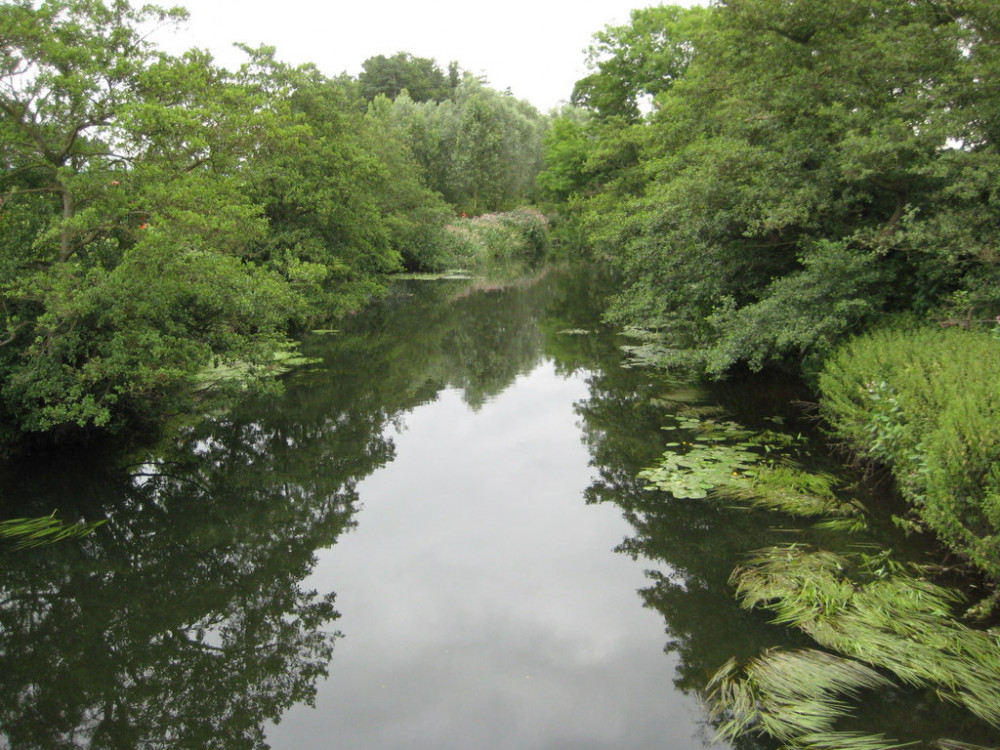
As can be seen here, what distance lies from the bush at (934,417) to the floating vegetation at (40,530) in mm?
8541

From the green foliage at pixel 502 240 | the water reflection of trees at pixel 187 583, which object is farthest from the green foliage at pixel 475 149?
the water reflection of trees at pixel 187 583

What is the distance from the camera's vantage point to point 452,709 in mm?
5090

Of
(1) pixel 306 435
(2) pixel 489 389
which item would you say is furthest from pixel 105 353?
(2) pixel 489 389

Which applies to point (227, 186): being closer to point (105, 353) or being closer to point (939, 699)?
point (105, 353)

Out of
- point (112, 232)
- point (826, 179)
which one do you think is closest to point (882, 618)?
point (826, 179)

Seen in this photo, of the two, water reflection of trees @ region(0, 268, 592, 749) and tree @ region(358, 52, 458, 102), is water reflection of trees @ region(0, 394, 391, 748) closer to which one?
water reflection of trees @ region(0, 268, 592, 749)

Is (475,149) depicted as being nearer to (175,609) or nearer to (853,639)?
(175,609)

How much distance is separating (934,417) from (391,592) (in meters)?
5.28

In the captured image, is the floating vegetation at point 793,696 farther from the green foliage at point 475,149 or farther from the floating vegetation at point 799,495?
the green foliage at point 475,149

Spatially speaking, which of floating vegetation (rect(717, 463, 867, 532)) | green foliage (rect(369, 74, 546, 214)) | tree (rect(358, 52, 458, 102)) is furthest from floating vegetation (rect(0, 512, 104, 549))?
tree (rect(358, 52, 458, 102))

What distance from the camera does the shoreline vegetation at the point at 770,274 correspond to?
5.39 metres

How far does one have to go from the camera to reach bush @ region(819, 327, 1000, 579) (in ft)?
17.3

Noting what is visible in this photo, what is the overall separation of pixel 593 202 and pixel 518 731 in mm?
25240

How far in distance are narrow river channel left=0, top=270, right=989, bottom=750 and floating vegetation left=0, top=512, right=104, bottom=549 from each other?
0.52 ft
